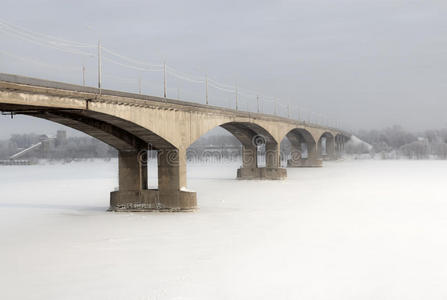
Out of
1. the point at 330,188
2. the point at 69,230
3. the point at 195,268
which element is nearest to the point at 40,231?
the point at 69,230

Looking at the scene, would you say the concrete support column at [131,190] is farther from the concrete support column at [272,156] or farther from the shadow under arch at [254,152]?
the concrete support column at [272,156]

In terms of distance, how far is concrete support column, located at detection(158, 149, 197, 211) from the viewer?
25939mm

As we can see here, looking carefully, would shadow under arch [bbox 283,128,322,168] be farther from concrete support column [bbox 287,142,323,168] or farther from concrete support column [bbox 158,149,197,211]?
concrete support column [bbox 158,149,197,211]

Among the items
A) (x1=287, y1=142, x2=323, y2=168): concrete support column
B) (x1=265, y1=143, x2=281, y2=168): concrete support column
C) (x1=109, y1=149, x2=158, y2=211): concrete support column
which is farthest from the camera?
(x1=287, y1=142, x2=323, y2=168): concrete support column

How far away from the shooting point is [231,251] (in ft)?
51.8

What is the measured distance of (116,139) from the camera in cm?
2580

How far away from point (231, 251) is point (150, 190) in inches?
468

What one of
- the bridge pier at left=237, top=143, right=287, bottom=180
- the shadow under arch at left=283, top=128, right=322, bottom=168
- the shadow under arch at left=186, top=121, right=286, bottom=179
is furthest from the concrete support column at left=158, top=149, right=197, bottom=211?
the shadow under arch at left=283, top=128, right=322, bottom=168

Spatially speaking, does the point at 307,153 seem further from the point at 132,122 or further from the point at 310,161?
the point at 132,122

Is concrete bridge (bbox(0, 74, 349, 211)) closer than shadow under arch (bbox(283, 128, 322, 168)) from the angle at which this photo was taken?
Yes

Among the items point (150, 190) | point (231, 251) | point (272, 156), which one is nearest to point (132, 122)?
point (150, 190)

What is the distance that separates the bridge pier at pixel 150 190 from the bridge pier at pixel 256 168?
22818 mm

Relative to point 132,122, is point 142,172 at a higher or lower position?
lower

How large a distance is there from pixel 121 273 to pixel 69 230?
26.4ft
